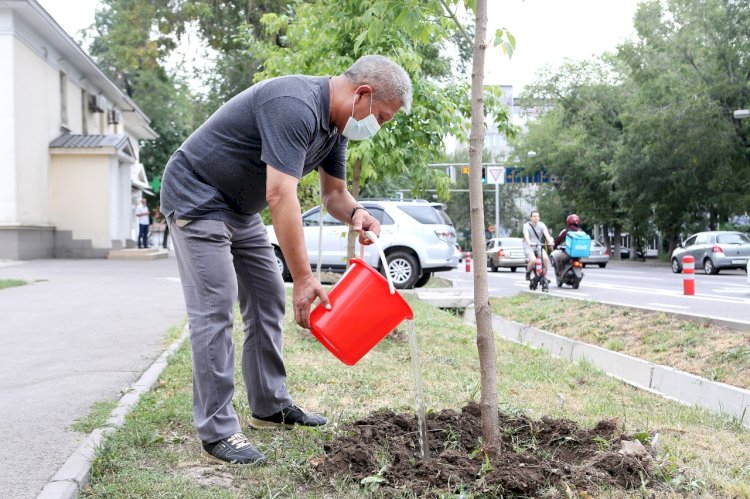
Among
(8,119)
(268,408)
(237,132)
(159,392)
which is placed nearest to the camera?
(237,132)

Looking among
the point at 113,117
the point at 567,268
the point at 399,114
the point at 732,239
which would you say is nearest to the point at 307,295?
the point at 399,114

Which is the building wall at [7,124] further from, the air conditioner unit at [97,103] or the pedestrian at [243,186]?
the pedestrian at [243,186]

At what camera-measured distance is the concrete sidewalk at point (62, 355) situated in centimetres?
362

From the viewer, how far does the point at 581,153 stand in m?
46.0

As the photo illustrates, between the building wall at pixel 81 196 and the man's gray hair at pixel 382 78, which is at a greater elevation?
the building wall at pixel 81 196

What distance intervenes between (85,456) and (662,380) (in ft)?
14.0

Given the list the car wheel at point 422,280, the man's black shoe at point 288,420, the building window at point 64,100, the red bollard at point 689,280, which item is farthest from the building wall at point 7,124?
the man's black shoe at point 288,420

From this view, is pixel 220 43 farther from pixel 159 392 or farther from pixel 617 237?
pixel 617 237

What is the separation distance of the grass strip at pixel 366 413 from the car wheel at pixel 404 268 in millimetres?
7344

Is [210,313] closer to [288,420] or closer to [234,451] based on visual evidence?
[234,451]

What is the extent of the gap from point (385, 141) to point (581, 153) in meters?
40.1

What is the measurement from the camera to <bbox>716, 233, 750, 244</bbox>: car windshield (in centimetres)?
2475

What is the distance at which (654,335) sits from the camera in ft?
23.3

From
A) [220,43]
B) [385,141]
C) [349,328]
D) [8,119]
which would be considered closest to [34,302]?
[385,141]
